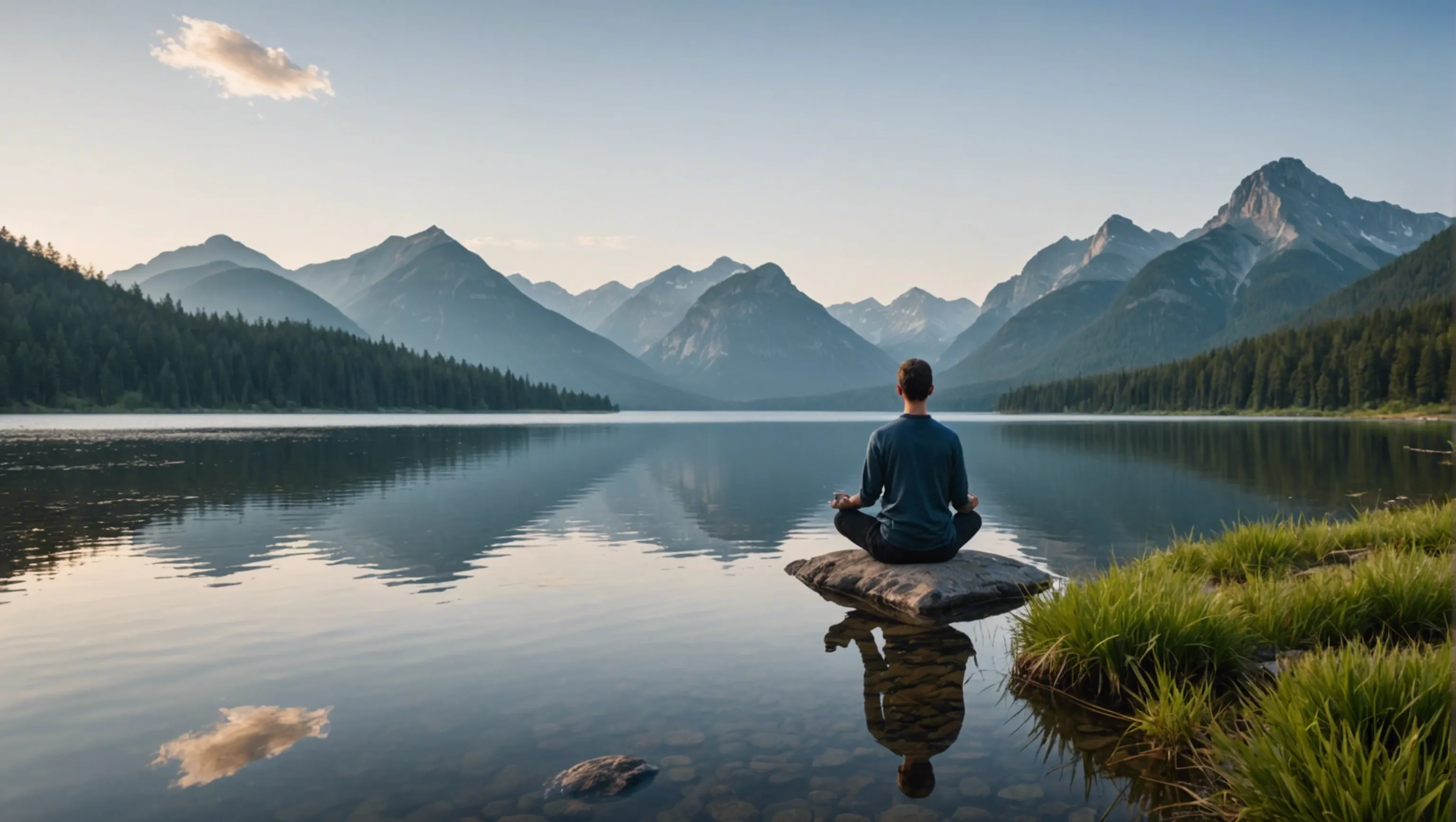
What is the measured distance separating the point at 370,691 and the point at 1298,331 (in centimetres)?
21833

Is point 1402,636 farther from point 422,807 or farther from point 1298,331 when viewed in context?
point 1298,331

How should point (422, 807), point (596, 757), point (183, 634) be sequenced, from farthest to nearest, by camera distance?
point (183, 634) < point (596, 757) < point (422, 807)

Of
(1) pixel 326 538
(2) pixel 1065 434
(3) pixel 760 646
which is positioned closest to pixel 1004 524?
(3) pixel 760 646

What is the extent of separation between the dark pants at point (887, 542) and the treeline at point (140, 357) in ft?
588

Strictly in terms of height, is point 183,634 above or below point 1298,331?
below

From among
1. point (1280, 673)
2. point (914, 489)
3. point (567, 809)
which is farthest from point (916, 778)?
point (914, 489)

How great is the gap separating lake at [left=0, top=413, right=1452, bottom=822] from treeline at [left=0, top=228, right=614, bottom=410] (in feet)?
492

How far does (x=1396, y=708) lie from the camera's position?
A: 6.38 metres

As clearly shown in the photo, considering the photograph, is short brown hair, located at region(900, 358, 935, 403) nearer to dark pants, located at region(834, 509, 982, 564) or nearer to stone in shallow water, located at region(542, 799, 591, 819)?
dark pants, located at region(834, 509, 982, 564)

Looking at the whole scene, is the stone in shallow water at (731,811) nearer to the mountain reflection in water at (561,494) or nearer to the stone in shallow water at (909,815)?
the stone in shallow water at (909,815)

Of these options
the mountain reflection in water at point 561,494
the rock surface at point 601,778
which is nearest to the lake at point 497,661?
the rock surface at point 601,778

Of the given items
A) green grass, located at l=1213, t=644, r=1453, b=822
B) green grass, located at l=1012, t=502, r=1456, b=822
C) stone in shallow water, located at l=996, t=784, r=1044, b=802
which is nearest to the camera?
green grass, located at l=1213, t=644, r=1453, b=822

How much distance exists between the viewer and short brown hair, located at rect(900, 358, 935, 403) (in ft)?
44.8

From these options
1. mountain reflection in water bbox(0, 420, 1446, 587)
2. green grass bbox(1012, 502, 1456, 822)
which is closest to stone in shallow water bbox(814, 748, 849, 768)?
green grass bbox(1012, 502, 1456, 822)
